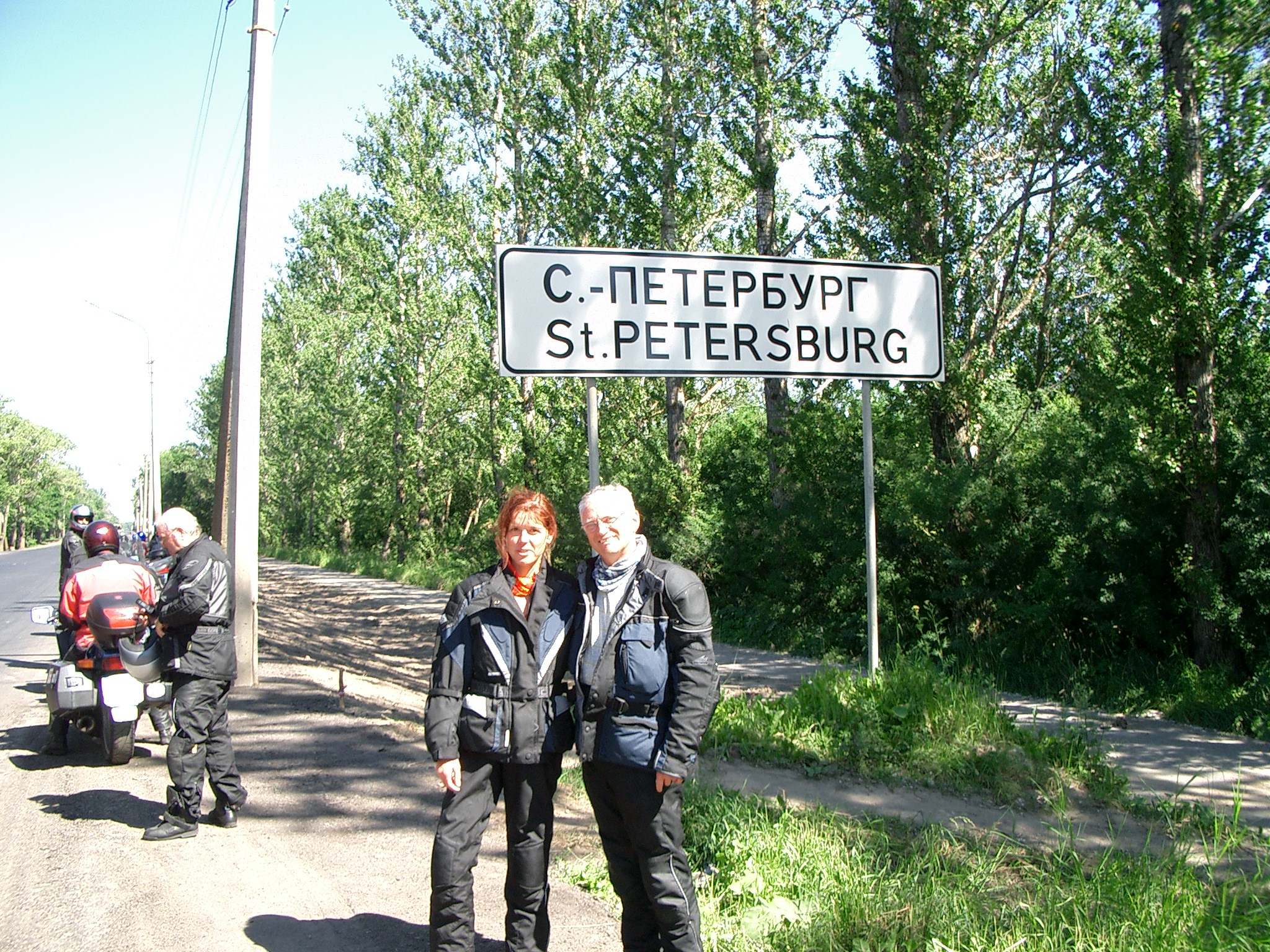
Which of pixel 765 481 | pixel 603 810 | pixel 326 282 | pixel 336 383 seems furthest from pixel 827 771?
pixel 326 282

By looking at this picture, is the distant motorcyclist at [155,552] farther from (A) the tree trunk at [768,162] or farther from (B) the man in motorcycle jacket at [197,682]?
(A) the tree trunk at [768,162]

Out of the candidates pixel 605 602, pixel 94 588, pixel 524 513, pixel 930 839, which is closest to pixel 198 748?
pixel 94 588

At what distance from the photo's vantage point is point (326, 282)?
Result: 136ft

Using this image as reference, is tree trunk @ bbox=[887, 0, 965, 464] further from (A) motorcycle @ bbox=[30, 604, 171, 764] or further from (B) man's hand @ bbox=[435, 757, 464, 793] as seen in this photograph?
(B) man's hand @ bbox=[435, 757, 464, 793]

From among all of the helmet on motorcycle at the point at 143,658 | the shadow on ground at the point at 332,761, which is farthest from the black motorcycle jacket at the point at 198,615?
the shadow on ground at the point at 332,761

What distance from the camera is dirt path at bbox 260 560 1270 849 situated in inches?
198

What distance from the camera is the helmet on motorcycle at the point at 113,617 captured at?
21.0 feet

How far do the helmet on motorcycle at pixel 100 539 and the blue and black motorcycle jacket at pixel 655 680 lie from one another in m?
5.36

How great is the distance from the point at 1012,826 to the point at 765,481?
9433 millimetres

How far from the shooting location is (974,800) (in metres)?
5.37

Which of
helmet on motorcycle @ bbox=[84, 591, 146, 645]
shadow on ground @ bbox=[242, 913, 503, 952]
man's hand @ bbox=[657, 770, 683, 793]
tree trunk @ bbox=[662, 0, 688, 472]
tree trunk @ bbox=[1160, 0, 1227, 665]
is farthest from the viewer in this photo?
tree trunk @ bbox=[662, 0, 688, 472]

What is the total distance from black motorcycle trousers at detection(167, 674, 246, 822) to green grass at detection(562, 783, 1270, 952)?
6.72 feet

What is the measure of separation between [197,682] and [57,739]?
2844mm

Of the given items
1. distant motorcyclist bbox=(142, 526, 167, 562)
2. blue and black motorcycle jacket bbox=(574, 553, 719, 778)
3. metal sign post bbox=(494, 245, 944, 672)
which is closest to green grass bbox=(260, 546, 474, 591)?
distant motorcyclist bbox=(142, 526, 167, 562)
